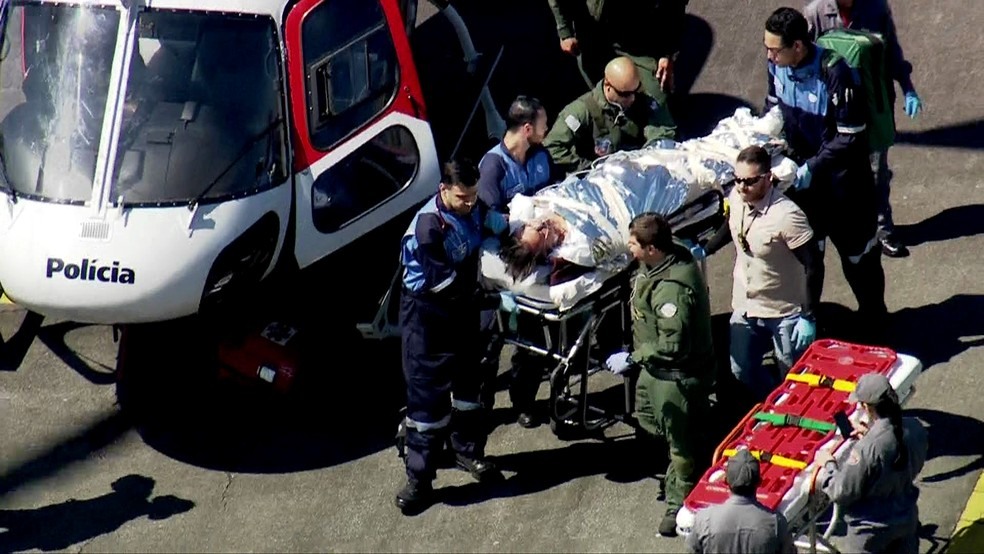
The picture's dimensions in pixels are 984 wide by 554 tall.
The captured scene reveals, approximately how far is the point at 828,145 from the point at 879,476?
263 centimetres

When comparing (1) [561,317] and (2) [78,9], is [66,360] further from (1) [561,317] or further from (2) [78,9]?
(1) [561,317]

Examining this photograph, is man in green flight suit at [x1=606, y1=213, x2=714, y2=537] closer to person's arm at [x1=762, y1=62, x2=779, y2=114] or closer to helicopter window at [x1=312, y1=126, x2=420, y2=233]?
person's arm at [x1=762, y1=62, x2=779, y2=114]

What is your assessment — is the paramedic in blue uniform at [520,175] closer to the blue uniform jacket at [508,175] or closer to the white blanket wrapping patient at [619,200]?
the blue uniform jacket at [508,175]

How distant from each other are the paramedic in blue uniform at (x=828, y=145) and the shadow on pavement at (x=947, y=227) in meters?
1.18

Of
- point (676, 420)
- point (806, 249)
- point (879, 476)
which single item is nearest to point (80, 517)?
point (676, 420)

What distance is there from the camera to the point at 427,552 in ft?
27.7

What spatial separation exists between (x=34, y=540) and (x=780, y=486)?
3.99 meters

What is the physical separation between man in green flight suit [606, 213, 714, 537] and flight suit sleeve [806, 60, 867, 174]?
5.07 feet

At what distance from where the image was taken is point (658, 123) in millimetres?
10016

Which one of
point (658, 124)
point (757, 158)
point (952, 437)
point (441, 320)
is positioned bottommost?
point (952, 437)

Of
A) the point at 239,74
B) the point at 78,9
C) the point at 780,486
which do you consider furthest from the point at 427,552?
the point at 78,9

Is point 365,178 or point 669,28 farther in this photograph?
point 669,28

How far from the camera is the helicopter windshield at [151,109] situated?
9117mm

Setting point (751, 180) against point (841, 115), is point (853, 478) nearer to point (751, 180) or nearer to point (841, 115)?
point (751, 180)
